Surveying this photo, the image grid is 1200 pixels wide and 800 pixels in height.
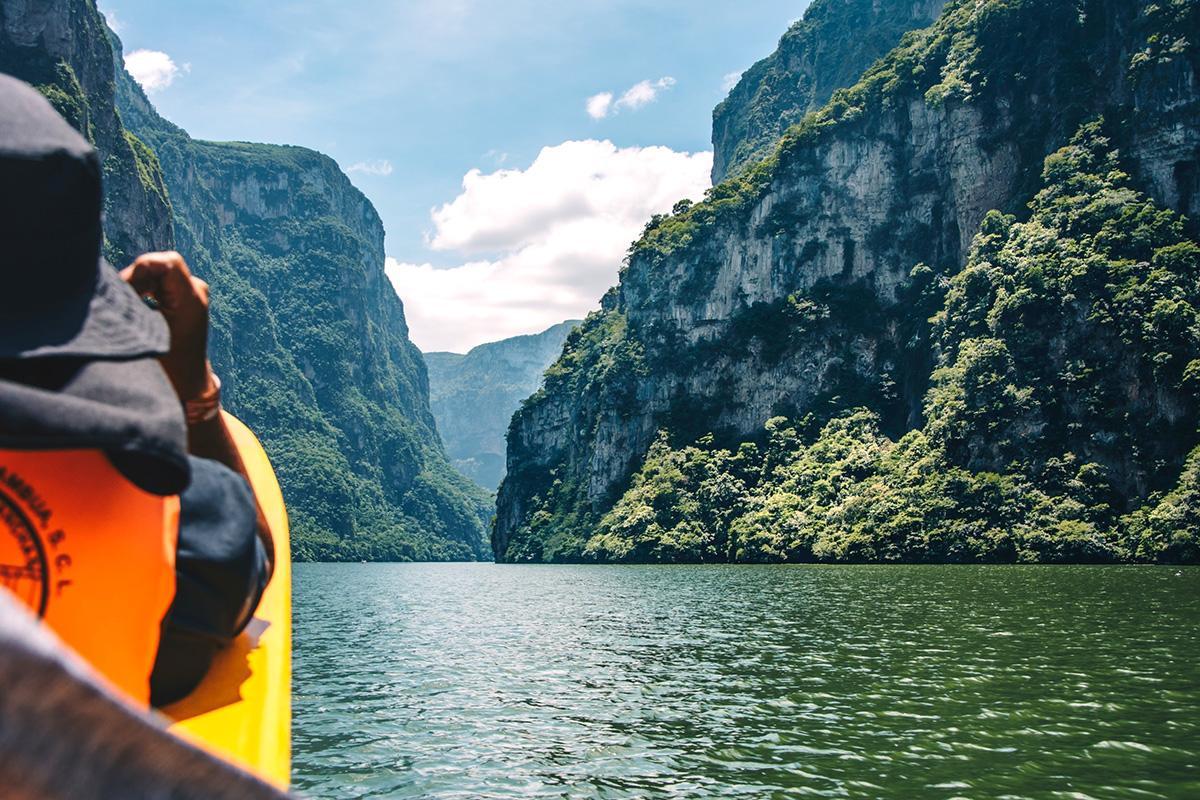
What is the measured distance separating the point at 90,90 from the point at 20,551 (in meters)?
124

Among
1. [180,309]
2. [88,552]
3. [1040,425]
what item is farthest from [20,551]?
[1040,425]

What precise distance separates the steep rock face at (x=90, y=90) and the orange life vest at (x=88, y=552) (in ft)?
322

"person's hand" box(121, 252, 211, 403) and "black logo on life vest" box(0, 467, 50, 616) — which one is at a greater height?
"person's hand" box(121, 252, 211, 403)

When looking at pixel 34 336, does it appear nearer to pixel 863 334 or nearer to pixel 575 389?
pixel 863 334

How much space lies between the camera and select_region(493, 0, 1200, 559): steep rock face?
91875mm

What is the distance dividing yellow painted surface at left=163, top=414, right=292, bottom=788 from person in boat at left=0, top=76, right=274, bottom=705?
48 centimetres

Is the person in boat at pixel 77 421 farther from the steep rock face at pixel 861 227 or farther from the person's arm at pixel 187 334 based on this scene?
the steep rock face at pixel 861 227

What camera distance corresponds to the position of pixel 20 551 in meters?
1.65

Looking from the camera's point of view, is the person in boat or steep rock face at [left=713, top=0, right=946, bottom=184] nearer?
the person in boat

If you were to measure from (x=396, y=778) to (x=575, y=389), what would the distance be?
144458mm

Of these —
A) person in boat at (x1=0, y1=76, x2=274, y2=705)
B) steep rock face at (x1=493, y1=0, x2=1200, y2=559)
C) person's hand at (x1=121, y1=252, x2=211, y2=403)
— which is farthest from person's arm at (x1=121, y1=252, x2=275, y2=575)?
steep rock face at (x1=493, y1=0, x2=1200, y2=559)

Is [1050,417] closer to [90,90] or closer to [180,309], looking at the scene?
[180,309]

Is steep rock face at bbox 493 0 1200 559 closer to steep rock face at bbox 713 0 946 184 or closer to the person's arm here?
steep rock face at bbox 713 0 946 184

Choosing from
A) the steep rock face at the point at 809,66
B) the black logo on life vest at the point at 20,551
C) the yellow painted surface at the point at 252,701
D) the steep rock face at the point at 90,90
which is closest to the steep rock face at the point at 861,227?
the steep rock face at the point at 809,66
